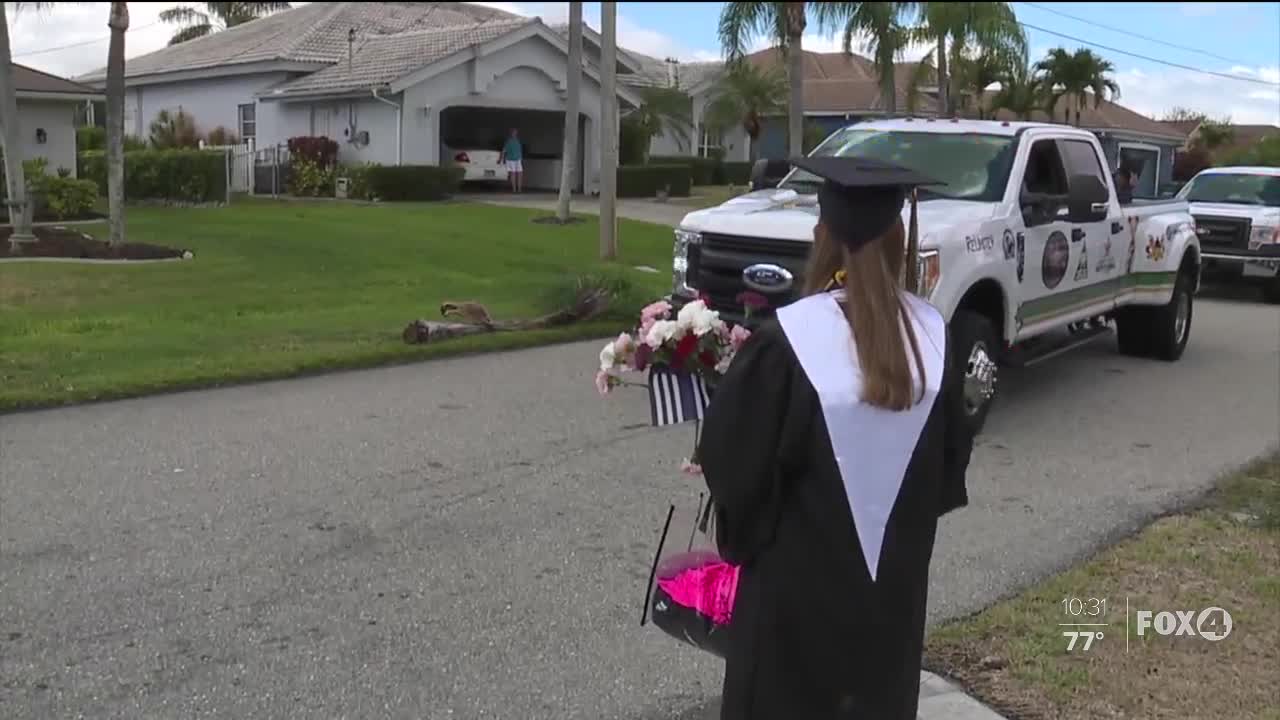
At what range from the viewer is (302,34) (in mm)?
37094

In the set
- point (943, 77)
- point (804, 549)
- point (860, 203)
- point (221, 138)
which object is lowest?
point (804, 549)

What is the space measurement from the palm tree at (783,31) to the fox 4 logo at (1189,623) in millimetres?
16101

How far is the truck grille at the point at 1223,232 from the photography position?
16.9m

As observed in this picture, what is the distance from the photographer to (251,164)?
32.1m

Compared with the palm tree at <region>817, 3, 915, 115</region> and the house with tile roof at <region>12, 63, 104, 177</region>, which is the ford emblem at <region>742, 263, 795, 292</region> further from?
the house with tile roof at <region>12, 63, 104, 177</region>

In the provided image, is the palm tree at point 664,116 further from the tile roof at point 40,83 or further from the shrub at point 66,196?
the shrub at point 66,196

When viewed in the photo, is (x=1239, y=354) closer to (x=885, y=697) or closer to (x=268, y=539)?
(x=268, y=539)

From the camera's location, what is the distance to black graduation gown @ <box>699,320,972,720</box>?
260 centimetres

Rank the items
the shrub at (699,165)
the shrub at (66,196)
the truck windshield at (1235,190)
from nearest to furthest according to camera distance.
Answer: the truck windshield at (1235,190)
the shrub at (66,196)
the shrub at (699,165)

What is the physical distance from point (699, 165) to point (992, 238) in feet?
106

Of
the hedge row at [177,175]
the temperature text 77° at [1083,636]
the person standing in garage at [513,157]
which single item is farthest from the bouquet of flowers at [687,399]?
the person standing in garage at [513,157]

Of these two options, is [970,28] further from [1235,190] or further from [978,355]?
[978,355]

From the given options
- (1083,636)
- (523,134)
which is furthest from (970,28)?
(1083,636)

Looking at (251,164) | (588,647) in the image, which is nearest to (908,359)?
(588,647)
